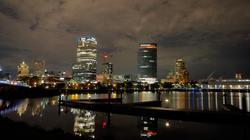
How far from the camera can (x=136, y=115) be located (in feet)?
148

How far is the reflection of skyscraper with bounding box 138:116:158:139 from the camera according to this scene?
2928 centimetres

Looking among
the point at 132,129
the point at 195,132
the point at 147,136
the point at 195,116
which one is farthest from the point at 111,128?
the point at 195,116

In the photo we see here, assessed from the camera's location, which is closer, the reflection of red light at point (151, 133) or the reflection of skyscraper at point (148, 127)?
the reflection of skyscraper at point (148, 127)

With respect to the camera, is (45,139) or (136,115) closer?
(45,139)

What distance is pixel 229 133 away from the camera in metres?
30.7

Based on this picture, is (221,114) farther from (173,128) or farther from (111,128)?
(111,128)

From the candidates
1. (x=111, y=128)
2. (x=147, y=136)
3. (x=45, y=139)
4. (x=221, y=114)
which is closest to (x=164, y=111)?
(x=221, y=114)

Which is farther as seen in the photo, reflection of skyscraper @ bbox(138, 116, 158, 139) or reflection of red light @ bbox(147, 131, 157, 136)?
reflection of red light @ bbox(147, 131, 157, 136)

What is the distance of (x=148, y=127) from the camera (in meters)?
34.3

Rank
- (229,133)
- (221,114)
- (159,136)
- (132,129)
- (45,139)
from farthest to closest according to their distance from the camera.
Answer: (221,114) → (132,129) → (229,133) → (159,136) → (45,139)

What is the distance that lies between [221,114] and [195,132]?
8.41 meters

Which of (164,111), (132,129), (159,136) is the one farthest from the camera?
(164,111)

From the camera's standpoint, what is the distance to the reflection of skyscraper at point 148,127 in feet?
96.1

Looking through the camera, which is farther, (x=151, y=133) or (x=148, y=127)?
(x=148, y=127)
